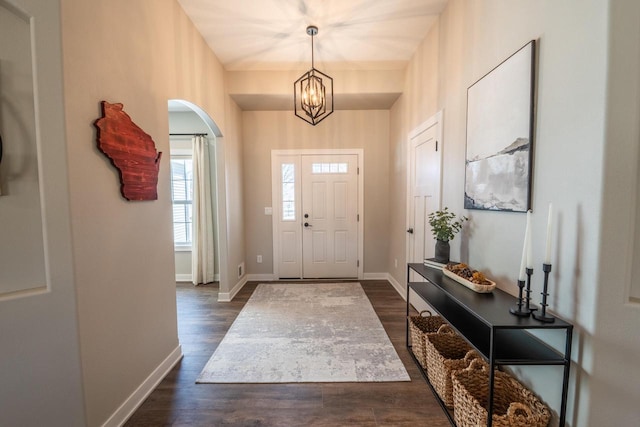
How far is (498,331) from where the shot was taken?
1.44 m

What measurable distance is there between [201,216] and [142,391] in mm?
2668

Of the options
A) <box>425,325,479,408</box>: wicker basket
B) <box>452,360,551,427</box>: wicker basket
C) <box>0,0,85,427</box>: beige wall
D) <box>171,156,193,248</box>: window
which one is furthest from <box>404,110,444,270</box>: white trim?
<box>171,156,193,248</box>: window

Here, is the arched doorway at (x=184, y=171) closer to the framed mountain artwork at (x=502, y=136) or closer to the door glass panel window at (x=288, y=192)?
the door glass panel window at (x=288, y=192)

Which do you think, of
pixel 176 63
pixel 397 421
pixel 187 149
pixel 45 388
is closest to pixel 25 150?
pixel 45 388

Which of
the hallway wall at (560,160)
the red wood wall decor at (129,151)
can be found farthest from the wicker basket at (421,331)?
the red wood wall decor at (129,151)

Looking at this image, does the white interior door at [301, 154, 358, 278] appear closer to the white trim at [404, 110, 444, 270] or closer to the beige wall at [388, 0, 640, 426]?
the white trim at [404, 110, 444, 270]

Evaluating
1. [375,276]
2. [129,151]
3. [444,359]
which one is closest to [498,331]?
[444,359]

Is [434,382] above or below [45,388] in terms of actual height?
below

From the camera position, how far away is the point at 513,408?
1.19m

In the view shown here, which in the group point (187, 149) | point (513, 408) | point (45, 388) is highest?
point (187, 149)

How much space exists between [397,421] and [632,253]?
1.41 meters

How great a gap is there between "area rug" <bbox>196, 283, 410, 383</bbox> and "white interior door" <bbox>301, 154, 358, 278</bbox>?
82 cm

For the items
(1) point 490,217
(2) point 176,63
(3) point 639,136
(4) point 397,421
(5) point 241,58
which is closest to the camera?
(3) point 639,136

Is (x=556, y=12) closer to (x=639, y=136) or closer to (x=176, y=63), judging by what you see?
(x=639, y=136)
